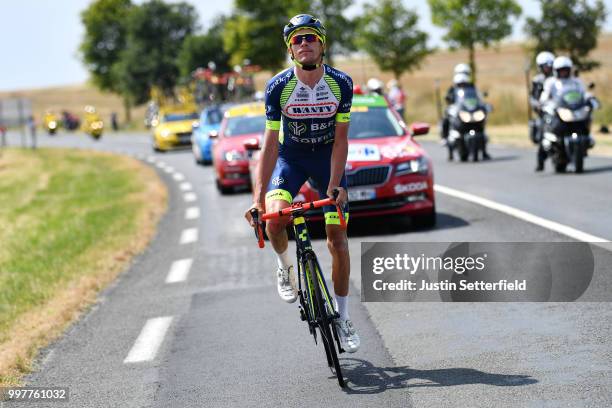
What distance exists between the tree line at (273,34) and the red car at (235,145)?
29.7m

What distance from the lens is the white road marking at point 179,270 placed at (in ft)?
36.0

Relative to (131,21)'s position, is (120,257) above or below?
below

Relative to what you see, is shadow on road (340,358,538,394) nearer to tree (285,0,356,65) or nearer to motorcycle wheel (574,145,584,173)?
motorcycle wheel (574,145,584,173)

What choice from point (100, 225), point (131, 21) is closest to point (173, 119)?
point (100, 225)

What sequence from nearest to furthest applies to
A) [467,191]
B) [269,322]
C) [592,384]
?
[592,384]
[269,322]
[467,191]

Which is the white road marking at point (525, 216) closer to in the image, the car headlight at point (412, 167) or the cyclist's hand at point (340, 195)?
the car headlight at point (412, 167)

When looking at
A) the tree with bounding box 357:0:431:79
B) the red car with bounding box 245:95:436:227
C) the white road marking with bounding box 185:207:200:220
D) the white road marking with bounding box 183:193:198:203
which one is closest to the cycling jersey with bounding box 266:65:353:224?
the red car with bounding box 245:95:436:227

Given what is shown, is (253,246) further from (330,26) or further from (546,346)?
(330,26)

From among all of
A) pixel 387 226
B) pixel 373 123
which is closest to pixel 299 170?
pixel 387 226

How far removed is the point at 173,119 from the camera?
4050 centimetres

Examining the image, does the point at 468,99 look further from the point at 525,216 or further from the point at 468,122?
the point at 525,216

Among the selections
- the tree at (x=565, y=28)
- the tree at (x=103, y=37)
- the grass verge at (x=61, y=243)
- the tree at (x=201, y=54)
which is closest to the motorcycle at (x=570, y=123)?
the grass verge at (x=61, y=243)

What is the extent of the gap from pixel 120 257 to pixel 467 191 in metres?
5.91

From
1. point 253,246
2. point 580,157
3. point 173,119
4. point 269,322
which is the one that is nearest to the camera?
point 269,322
